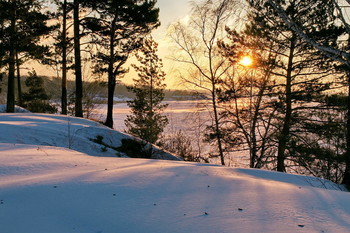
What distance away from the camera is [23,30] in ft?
40.1

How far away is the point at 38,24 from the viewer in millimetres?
12125

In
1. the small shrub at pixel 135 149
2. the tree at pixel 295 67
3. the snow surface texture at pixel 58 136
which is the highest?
the tree at pixel 295 67

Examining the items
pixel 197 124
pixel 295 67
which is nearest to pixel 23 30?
pixel 197 124

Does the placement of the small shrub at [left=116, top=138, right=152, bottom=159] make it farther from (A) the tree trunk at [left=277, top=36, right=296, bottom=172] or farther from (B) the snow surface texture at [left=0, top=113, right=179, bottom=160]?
(A) the tree trunk at [left=277, top=36, right=296, bottom=172]

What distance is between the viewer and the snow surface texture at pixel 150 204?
177cm

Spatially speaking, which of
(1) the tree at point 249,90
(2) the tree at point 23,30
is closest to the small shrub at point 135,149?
(1) the tree at point 249,90

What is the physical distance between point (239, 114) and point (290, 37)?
165 inches

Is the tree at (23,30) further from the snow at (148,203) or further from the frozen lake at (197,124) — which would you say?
the snow at (148,203)

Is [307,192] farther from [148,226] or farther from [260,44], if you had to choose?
[260,44]

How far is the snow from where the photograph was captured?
1.77 meters

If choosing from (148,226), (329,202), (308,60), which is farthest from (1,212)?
(308,60)

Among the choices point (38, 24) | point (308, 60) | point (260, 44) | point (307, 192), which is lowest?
point (307, 192)

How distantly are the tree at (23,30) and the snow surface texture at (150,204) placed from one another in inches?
440

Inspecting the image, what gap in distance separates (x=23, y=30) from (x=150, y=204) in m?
13.7
